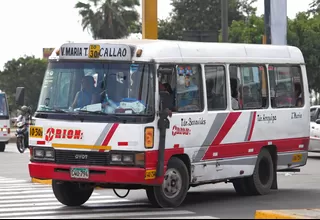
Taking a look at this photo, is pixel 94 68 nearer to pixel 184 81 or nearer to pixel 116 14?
pixel 184 81

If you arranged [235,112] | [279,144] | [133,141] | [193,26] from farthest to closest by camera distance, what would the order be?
[193,26]
[279,144]
[235,112]
[133,141]

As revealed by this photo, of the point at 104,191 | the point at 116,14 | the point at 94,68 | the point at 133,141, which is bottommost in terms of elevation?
the point at 104,191

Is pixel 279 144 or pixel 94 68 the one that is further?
pixel 279 144

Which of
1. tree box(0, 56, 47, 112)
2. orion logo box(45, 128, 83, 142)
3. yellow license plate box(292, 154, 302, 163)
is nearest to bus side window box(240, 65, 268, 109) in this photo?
yellow license plate box(292, 154, 302, 163)

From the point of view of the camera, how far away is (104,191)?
19109mm

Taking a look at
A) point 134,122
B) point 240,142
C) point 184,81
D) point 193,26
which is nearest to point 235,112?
point 240,142

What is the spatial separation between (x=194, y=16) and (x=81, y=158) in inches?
2904

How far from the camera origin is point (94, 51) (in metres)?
15.7

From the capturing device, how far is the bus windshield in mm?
15250

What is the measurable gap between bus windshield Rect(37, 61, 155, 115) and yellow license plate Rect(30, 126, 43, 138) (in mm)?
314

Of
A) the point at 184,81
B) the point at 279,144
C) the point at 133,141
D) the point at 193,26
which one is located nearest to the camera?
the point at 133,141

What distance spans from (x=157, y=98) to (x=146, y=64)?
0.56 meters

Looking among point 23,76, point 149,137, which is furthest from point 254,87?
point 23,76

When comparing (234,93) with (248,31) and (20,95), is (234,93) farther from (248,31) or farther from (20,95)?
(248,31)
